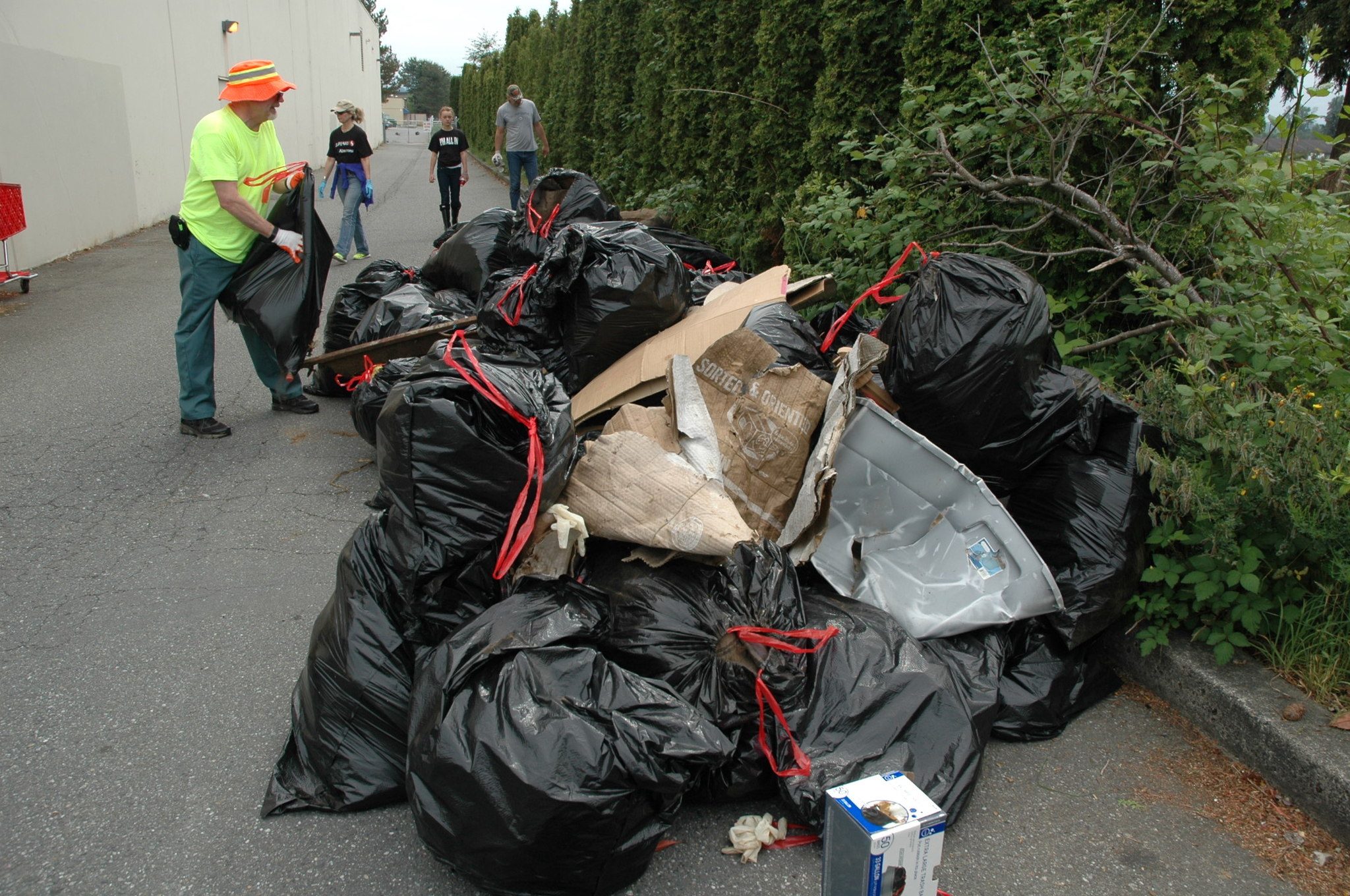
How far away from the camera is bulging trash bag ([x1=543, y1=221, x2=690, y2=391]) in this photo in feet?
12.1

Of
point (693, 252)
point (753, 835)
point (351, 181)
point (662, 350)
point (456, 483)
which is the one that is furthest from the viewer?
point (351, 181)

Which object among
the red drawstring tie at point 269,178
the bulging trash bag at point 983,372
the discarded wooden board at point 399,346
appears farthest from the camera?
the red drawstring tie at point 269,178

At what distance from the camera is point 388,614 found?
2.37m

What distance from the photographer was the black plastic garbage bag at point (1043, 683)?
8.14ft

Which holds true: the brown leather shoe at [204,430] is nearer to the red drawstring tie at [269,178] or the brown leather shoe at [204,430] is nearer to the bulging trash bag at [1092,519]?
the red drawstring tie at [269,178]

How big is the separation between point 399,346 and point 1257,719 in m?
3.63

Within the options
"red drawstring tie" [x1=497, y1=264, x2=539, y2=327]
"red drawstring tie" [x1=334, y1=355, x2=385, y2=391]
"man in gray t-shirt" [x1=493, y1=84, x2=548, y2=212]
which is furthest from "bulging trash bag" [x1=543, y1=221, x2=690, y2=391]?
"man in gray t-shirt" [x1=493, y1=84, x2=548, y2=212]

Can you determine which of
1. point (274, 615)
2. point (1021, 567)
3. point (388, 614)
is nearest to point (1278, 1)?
point (1021, 567)

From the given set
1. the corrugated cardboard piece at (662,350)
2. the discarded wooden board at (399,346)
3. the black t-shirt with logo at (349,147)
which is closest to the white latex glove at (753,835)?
the corrugated cardboard piece at (662,350)

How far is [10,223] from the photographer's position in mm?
7809

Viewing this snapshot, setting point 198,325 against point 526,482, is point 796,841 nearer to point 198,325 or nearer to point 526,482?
point 526,482

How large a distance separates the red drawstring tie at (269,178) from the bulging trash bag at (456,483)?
273 centimetres

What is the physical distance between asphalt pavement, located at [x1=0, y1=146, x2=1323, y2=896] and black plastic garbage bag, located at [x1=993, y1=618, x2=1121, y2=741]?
0.05 metres

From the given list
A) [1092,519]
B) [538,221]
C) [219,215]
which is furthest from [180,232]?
[1092,519]
